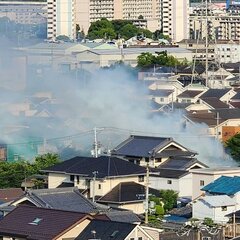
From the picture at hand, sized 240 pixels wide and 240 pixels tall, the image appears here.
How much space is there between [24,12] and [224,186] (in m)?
26.5

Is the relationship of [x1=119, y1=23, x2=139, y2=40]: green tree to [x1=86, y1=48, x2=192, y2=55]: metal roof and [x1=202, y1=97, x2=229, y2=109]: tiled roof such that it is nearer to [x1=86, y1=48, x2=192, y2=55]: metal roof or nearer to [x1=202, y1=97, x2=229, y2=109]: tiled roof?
[x1=86, y1=48, x2=192, y2=55]: metal roof

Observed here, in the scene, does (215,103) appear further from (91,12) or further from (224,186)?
(91,12)

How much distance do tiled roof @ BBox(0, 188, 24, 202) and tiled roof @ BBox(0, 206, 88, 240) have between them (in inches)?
63.8

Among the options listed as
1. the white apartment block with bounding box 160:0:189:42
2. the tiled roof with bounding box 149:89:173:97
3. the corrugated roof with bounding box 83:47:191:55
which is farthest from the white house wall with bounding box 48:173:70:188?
the white apartment block with bounding box 160:0:189:42

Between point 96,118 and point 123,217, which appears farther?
point 96,118

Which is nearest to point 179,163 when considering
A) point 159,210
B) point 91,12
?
point 159,210

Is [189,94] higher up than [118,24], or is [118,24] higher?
[189,94]

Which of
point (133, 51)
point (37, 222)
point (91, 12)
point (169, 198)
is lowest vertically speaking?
point (91, 12)

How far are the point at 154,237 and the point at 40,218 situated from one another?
70 cm

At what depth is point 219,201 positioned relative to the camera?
8.09m

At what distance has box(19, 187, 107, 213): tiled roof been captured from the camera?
7.79m

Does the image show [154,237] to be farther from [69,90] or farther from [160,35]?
[160,35]

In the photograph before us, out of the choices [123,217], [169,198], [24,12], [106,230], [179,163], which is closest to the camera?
[106,230]

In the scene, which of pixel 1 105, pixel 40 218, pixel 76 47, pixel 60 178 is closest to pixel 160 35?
pixel 76 47
